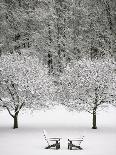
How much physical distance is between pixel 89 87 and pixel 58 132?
4.34 metres

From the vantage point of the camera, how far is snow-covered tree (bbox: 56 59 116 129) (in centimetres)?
2909

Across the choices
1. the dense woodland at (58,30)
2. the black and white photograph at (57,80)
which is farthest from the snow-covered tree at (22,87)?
the dense woodland at (58,30)

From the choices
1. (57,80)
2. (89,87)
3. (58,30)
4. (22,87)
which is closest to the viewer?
(22,87)

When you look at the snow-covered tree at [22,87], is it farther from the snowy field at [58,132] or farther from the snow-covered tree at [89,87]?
the snowy field at [58,132]

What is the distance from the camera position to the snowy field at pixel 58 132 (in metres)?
21.7

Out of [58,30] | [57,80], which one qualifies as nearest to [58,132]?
[57,80]

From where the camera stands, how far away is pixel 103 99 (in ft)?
96.7

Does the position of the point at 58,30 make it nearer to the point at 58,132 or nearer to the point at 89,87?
the point at 89,87

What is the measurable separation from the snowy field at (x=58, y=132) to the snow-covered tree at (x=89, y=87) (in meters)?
1.93

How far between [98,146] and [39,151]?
3.67 meters

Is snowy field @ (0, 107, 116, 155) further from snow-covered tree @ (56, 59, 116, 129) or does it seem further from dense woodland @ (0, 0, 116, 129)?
dense woodland @ (0, 0, 116, 129)

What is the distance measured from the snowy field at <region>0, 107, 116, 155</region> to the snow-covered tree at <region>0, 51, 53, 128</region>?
1885 mm

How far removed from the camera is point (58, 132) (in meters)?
27.5

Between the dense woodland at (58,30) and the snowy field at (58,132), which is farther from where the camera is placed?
the dense woodland at (58,30)
